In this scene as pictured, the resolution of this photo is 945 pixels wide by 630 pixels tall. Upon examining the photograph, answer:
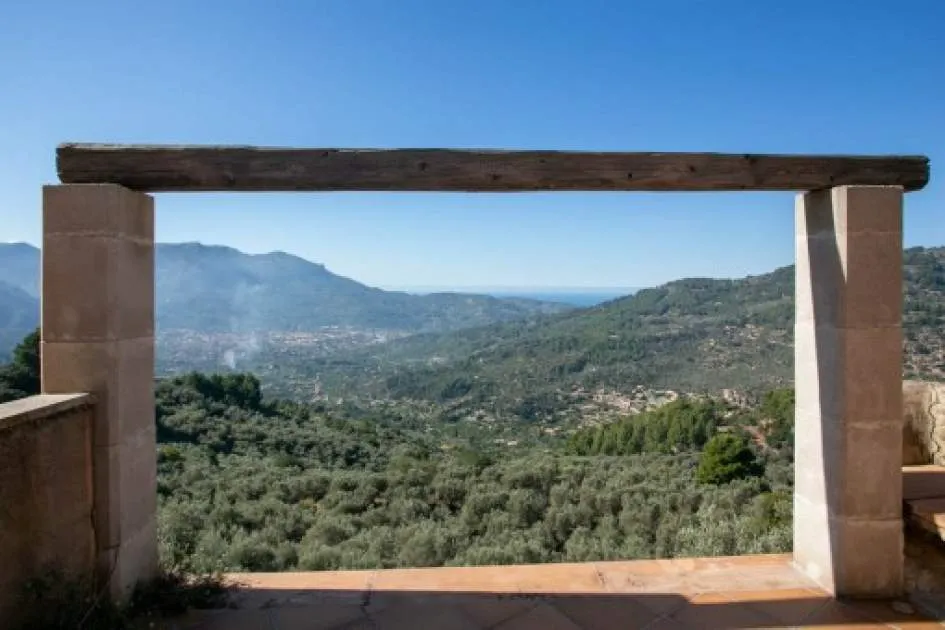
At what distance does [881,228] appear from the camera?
8.98 ft

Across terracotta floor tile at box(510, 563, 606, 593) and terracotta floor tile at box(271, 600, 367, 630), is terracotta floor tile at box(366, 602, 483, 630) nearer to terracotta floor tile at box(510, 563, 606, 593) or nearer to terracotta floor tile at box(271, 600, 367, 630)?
terracotta floor tile at box(271, 600, 367, 630)

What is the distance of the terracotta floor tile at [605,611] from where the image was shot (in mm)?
2598

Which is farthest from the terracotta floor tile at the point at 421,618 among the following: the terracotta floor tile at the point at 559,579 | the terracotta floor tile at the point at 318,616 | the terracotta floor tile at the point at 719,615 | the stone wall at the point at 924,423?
the stone wall at the point at 924,423

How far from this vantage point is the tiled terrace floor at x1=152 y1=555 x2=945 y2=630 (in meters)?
2.60

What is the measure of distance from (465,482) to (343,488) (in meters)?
2.02

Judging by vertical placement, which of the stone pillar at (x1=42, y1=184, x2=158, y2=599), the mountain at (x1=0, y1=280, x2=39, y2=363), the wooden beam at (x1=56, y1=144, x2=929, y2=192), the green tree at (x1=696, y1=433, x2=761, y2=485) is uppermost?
the mountain at (x1=0, y1=280, x2=39, y2=363)

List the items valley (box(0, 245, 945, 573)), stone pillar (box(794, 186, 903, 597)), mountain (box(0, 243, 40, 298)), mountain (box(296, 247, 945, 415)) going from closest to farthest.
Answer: stone pillar (box(794, 186, 903, 597)), valley (box(0, 245, 945, 573)), mountain (box(296, 247, 945, 415)), mountain (box(0, 243, 40, 298))

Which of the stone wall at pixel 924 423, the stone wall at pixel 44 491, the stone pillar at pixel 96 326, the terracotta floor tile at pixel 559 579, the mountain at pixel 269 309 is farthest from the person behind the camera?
the mountain at pixel 269 309

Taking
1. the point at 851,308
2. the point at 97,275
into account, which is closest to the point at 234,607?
the point at 97,275

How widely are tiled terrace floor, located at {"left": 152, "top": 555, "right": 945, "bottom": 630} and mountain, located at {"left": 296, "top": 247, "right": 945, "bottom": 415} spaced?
23.7 m

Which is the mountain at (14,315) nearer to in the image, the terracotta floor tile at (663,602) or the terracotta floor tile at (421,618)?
the terracotta floor tile at (421,618)

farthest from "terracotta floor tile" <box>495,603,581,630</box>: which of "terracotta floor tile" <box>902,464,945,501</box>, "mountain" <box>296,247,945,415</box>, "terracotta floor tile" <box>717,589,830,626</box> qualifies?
"mountain" <box>296,247,945,415</box>

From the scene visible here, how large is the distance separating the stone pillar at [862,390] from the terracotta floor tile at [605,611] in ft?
3.28

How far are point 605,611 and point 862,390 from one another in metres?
1.62
